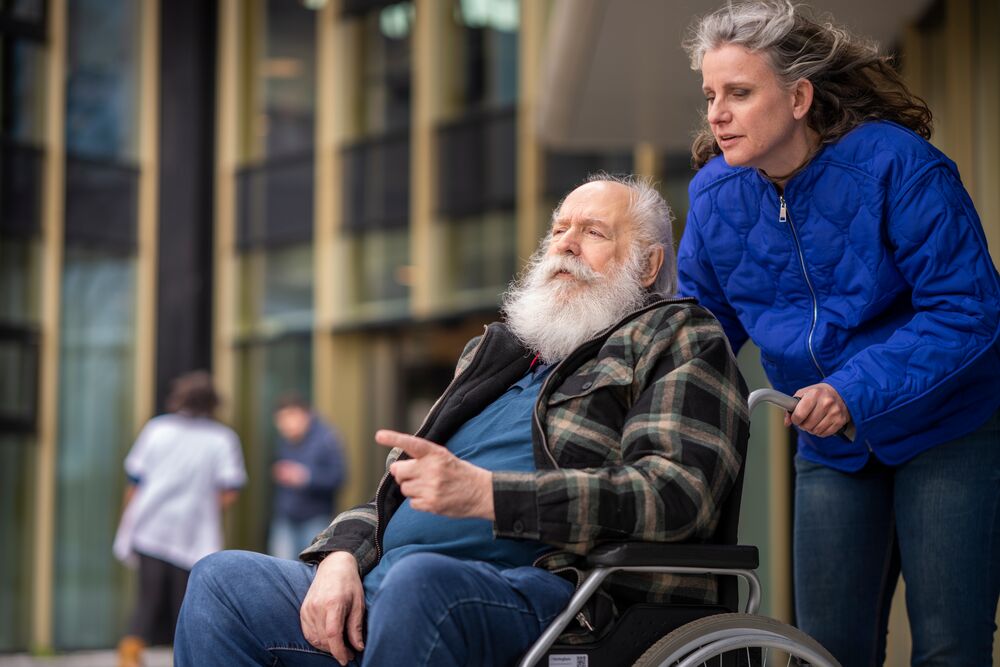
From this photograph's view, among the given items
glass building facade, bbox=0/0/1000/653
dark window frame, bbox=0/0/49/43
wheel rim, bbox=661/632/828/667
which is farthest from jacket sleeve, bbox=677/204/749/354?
dark window frame, bbox=0/0/49/43

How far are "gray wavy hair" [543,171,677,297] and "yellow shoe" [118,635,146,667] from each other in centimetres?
632

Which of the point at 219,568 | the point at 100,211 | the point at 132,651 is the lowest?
the point at 132,651

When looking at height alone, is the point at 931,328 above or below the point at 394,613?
above

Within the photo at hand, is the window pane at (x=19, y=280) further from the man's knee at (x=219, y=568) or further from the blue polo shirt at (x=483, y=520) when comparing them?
the man's knee at (x=219, y=568)

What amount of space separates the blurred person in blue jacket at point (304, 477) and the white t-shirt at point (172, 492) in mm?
2275

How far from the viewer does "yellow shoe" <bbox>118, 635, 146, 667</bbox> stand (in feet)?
29.3

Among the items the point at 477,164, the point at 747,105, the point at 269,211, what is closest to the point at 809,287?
the point at 747,105

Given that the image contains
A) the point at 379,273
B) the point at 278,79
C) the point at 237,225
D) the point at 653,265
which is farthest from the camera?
the point at 278,79

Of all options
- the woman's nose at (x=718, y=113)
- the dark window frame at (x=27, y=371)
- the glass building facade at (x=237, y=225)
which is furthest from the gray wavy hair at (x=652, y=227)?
the dark window frame at (x=27, y=371)

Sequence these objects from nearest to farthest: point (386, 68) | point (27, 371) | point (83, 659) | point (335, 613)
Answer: point (335, 613) → point (83, 659) → point (27, 371) → point (386, 68)

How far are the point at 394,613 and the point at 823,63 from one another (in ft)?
5.18

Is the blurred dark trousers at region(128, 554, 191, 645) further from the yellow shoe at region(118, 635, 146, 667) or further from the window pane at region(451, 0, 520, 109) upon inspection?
the window pane at region(451, 0, 520, 109)

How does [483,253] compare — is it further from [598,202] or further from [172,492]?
[598,202]

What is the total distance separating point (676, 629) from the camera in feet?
9.04
